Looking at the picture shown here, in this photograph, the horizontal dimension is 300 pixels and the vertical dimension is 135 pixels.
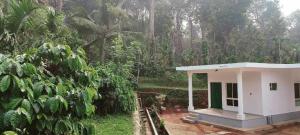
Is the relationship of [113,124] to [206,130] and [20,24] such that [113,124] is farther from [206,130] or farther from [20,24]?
[206,130]

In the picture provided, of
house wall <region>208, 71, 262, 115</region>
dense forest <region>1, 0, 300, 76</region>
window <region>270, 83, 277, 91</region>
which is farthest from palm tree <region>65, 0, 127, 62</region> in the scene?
window <region>270, 83, 277, 91</region>

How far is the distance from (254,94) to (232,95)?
1.38 metres

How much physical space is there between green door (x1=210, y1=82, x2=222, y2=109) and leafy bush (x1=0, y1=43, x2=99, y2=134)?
12028mm

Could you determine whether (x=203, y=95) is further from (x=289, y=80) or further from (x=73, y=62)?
(x=73, y=62)

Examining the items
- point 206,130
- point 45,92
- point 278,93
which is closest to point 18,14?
point 45,92

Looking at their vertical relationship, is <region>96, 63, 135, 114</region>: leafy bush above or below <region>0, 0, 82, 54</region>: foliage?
below

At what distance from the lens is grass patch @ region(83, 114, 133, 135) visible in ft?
25.5

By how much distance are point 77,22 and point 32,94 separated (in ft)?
46.4

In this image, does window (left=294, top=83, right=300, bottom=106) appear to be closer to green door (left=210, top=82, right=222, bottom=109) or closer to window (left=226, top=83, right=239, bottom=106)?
window (left=226, top=83, right=239, bottom=106)

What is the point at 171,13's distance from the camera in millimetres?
34156

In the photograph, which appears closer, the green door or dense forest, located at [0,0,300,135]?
dense forest, located at [0,0,300,135]

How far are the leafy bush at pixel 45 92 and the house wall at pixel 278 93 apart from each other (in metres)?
10.8

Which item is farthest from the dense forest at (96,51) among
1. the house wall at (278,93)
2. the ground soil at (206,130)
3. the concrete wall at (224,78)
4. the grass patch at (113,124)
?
the house wall at (278,93)

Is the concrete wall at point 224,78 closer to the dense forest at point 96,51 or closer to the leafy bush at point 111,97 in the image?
the dense forest at point 96,51
